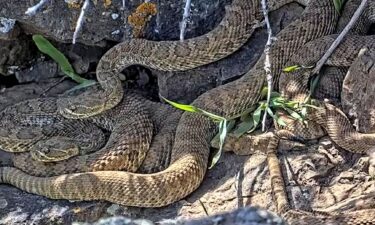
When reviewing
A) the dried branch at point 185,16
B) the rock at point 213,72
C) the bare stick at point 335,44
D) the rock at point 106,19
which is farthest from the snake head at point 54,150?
the bare stick at point 335,44

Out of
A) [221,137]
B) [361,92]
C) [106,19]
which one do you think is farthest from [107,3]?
[361,92]

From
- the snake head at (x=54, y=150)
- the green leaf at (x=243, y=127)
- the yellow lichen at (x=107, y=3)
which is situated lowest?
the snake head at (x=54, y=150)

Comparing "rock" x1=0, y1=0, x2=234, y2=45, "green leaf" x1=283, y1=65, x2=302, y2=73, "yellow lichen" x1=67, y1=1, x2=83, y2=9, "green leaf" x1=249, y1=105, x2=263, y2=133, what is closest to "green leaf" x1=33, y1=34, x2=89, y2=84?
"rock" x1=0, y1=0, x2=234, y2=45

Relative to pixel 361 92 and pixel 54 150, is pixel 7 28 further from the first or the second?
pixel 361 92

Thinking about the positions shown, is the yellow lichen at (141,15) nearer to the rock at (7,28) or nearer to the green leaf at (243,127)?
the rock at (7,28)

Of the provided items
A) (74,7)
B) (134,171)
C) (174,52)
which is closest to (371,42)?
(174,52)

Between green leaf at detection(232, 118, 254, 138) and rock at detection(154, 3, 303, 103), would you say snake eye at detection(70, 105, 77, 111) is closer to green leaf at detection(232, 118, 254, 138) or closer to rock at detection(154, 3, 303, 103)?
rock at detection(154, 3, 303, 103)

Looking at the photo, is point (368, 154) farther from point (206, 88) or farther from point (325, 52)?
point (206, 88)
